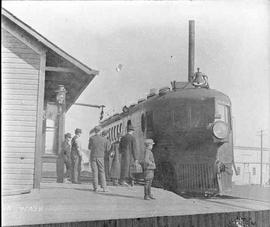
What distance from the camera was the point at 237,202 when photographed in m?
2.87

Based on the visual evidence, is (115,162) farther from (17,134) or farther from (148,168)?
(17,134)

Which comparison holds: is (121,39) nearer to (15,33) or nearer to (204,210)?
(15,33)

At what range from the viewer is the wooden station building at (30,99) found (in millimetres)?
2266

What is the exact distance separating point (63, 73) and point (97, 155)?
609 mm

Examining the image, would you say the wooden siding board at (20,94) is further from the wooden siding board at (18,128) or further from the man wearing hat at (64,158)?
the man wearing hat at (64,158)

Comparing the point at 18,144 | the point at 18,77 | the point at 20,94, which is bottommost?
the point at 18,144

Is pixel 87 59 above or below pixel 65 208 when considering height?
above

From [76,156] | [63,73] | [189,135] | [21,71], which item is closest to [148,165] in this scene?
[189,135]


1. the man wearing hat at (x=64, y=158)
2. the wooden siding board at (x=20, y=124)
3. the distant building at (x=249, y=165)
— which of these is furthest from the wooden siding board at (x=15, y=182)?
the distant building at (x=249, y=165)

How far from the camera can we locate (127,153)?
2.65 m

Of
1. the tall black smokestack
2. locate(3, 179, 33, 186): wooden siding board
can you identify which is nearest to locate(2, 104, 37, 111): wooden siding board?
locate(3, 179, 33, 186): wooden siding board

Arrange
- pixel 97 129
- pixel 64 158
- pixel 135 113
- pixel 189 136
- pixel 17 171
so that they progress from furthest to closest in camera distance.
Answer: pixel 189 136
pixel 135 113
pixel 97 129
pixel 64 158
pixel 17 171

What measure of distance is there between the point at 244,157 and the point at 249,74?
67 centimetres

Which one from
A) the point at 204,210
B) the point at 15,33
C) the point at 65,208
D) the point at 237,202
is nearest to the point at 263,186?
the point at 237,202
